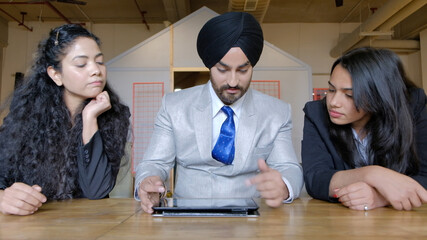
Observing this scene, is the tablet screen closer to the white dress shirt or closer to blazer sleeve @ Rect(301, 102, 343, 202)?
blazer sleeve @ Rect(301, 102, 343, 202)

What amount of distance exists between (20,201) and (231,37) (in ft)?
3.48

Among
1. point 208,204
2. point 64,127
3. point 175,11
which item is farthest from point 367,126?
point 175,11

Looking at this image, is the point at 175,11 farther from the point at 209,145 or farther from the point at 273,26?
the point at 209,145

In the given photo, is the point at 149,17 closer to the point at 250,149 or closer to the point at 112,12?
the point at 112,12

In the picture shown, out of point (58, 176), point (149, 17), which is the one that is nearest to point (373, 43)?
point (149, 17)

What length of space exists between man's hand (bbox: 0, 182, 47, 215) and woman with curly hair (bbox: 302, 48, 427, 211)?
3.39ft

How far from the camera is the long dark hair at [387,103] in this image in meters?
1.53

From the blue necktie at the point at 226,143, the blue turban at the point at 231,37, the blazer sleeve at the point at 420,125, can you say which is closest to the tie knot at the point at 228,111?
the blue necktie at the point at 226,143

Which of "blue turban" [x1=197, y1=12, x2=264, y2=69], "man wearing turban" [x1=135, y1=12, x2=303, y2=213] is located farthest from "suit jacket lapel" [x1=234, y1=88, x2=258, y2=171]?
"blue turban" [x1=197, y1=12, x2=264, y2=69]

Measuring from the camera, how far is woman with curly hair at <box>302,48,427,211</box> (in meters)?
1.52

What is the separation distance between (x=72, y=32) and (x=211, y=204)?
1.19 meters

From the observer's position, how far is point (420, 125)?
1602 mm

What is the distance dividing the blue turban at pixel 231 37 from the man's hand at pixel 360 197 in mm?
719

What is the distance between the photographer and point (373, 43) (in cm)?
783
